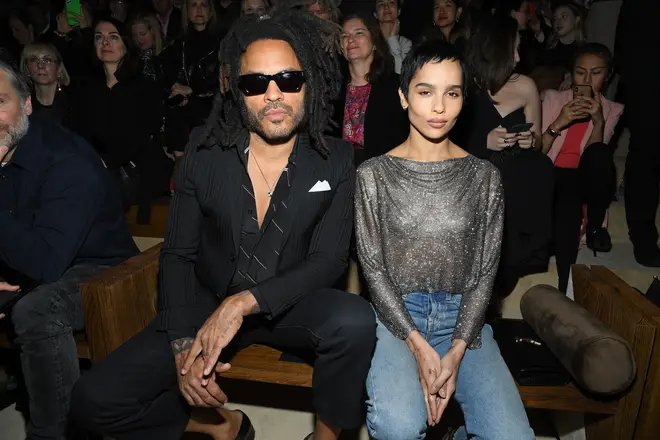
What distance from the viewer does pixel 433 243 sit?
2160mm

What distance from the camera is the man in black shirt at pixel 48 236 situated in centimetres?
226

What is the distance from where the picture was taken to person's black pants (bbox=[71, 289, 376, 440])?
1.95m

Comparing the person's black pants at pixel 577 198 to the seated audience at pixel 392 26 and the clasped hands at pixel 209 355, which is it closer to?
the seated audience at pixel 392 26

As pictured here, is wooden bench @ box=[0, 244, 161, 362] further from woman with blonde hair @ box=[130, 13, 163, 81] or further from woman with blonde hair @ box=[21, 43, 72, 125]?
woman with blonde hair @ box=[130, 13, 163, 81]

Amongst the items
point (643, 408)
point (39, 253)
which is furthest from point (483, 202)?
point (39, 253)

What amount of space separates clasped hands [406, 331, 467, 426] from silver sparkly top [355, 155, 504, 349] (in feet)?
0.34

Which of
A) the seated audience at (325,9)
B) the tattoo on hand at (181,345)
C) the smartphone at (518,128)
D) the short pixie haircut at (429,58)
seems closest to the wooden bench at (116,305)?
the tattoo on hand at (181,345)

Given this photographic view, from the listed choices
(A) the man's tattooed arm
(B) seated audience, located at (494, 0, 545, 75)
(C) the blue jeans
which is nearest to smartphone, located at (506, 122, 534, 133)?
(C) the blue jeans

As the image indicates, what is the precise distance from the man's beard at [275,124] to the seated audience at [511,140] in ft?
4.56

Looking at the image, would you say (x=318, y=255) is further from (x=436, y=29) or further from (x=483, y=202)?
(x=436, y=29)

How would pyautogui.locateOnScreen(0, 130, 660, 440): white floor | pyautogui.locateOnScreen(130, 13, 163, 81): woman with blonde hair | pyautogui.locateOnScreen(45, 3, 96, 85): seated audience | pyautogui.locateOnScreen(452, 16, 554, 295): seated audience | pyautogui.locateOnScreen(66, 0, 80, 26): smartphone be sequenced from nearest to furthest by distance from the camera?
pyautogui.locateOnScreen(0, 130, 660, 440): white floor
pyautogui.locateOnScreen(452, 16, 554, 295): seated audience
pyautogui.locateOnScreen(130, 13, 163, 81): woman with blonde hair
pyautogui.locateOnScreen(45, 3, 96, 85): seated audience
pyautogui.locateOnScreen(66, 0, 80, 26): smartphone

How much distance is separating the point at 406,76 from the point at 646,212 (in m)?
2.47

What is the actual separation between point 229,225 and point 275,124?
0.42m

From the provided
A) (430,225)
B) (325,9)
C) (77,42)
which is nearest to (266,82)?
(430,225)
